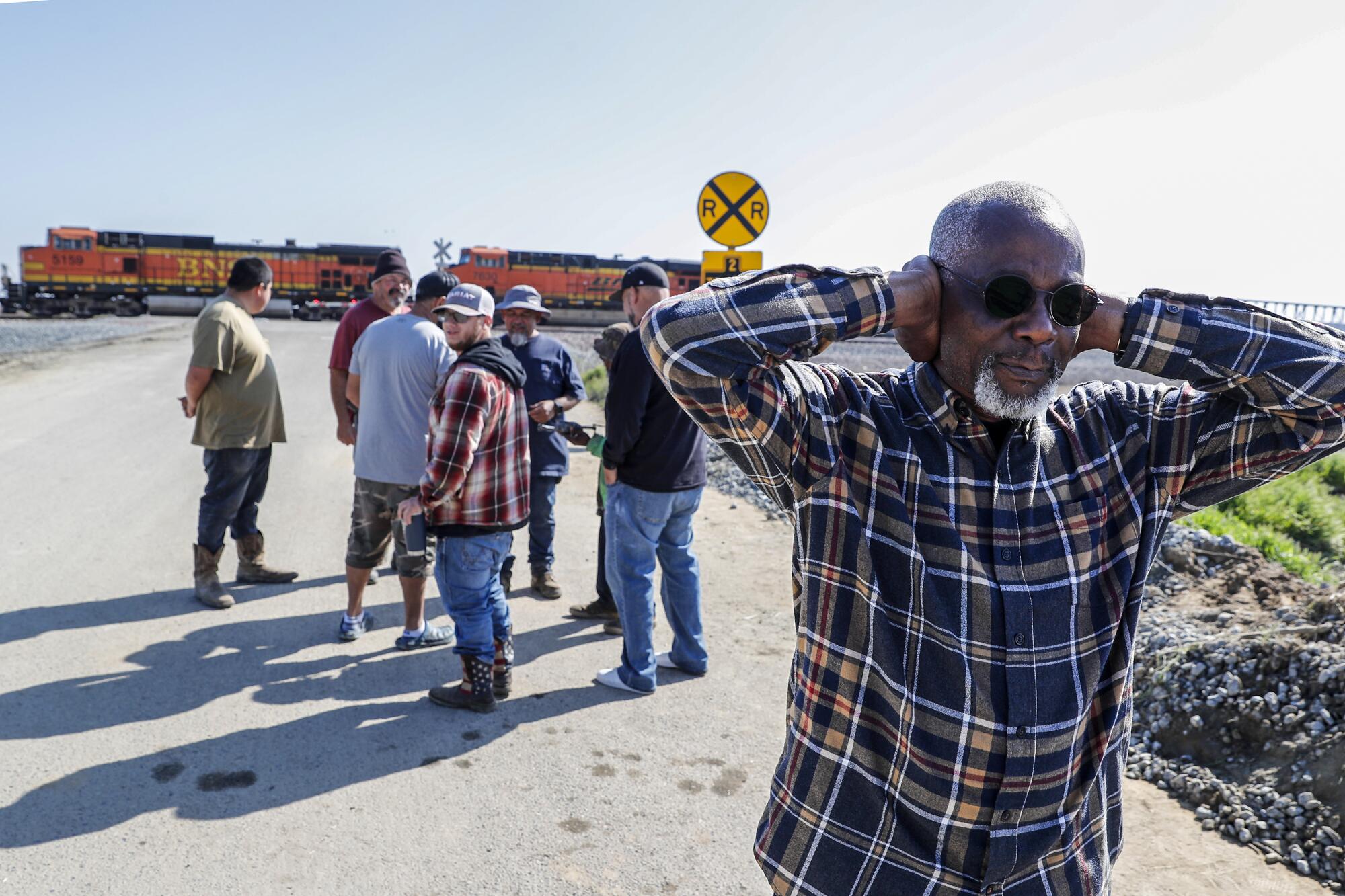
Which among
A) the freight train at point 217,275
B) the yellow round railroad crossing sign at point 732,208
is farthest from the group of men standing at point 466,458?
the freight train at point 217,275

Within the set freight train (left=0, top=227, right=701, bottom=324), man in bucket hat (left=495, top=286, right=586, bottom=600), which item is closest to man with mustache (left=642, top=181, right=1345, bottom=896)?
man in bucket hat (left=495, top=286, right=586, bottom=600)

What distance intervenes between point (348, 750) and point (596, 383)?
1308 centimetres

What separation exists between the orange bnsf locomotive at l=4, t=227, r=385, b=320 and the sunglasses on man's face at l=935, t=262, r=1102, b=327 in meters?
38.9

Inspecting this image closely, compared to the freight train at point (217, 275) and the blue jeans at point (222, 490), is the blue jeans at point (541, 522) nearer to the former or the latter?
the blue jeans at point (222, 490)

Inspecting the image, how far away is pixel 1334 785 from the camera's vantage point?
3.56 m

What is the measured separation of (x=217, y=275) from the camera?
39.8 m

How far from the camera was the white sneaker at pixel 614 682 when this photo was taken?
15.8ft

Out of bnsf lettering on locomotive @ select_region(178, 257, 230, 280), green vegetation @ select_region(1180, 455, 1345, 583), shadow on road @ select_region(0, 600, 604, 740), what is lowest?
shadow on road @ select_region(0, 600, 604, 740)

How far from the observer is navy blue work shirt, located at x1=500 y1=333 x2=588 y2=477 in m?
6.29

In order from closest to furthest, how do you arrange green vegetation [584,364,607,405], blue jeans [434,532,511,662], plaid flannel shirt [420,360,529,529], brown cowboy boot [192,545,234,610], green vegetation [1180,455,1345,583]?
1. plaid flannel shirt [420,360,529,529]
2. blue jeans [434,532,511,662]
3. brown cowboy boot [192,545,234,610]
4. green vegetation [1180,455,1345,583]
5. green vegetation [584,364,607,405]

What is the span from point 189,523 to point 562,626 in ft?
12.7

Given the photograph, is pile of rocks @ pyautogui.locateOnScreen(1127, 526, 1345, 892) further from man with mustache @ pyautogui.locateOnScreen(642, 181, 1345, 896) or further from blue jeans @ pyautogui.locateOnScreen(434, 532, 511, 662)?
blue jeans @ pyautogui.locateOnScreen(434, 532, 511, 662)

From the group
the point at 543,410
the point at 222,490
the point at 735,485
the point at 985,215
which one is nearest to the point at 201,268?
the point at 735,485

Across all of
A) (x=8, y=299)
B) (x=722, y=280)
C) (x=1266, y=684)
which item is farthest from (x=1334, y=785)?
(x=8, y=299)
